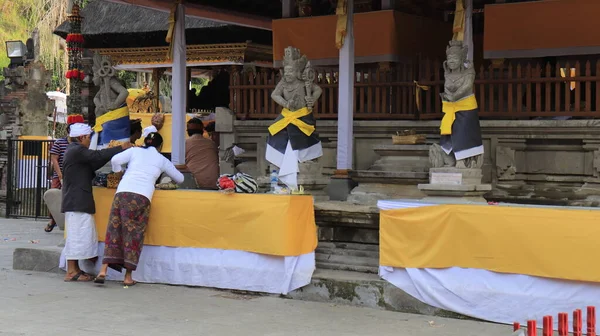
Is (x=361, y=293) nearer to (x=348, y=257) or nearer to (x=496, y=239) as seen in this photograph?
(x=348, y=257)

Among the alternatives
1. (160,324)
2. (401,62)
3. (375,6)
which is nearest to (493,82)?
(401,62)

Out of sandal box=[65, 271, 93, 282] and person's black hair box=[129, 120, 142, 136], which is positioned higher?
person's black hair box=[129, 120, 142, 136]

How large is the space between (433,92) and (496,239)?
4816 millimetres

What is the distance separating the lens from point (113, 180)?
1012 centimetres

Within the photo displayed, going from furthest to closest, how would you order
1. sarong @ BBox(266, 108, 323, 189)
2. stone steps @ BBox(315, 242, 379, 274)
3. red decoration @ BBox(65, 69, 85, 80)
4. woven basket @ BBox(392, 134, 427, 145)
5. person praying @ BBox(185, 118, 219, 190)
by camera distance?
red decoration @ BBox(65, 69, 85, 80), person praying @ BBox(185, 118, 219, 190), woven basket @ BBox(392, 134, 427, 145), sarong @ BBox(266, 108, 323, 189), stone steps @ BBox(315, 242, 379, 274)

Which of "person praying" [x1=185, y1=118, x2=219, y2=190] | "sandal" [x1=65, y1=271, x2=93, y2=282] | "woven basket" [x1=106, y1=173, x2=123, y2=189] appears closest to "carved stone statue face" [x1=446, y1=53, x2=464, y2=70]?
"woven basket" [x1=106, y1=173, x2=123, y2=189]

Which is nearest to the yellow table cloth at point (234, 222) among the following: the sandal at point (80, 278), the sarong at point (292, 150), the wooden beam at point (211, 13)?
the sandal at point (80, 278)

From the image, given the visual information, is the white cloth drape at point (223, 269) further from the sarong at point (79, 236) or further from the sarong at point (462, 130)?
the sarong at point (462, 130)

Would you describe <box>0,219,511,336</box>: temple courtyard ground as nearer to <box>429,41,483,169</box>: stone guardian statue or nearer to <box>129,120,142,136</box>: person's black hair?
<box>429,41,483,169</box>: stone guardian statue

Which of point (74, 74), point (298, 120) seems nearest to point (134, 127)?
point (298, 120)

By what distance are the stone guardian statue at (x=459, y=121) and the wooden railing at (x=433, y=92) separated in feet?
5.09

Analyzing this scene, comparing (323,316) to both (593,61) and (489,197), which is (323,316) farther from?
(593,61)

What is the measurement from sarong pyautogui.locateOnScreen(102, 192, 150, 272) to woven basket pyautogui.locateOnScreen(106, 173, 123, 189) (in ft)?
2.12

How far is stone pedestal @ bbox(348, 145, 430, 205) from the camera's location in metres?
11.1
